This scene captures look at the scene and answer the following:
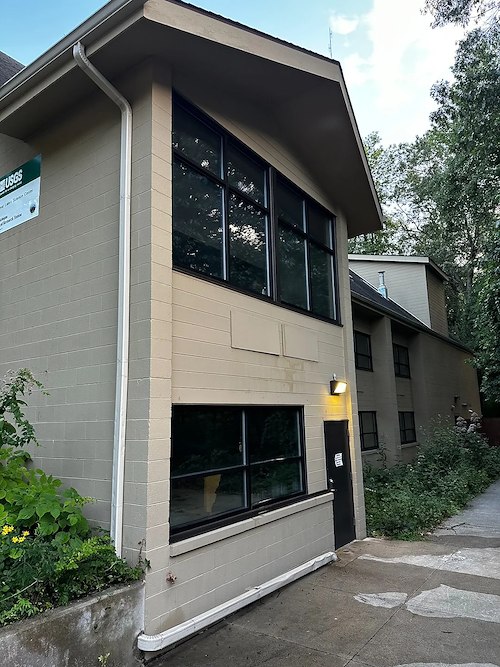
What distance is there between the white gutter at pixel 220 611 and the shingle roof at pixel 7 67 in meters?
7.92

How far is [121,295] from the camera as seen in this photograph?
4.30 meters

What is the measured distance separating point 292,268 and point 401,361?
1039cm

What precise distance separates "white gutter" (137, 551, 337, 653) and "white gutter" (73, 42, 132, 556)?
717 millimetres

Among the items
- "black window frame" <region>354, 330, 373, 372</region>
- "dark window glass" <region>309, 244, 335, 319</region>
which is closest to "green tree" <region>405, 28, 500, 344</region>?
"black window frame" <region>354, 330, 373, 372</region>

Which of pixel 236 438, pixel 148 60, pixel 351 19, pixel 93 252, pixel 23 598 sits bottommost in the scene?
pixel 23 598

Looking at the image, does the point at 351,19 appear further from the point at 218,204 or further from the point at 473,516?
the point at 473,516

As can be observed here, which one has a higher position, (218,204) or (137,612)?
(218,204)

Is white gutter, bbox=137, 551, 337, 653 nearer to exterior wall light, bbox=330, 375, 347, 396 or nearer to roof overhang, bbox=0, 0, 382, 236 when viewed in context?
exterior wall light, bbox=330, 375, 347, 396

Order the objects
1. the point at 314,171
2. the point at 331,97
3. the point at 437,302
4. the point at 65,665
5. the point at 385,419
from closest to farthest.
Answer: the point at 65,665 < the point at 331,97 < the point at 314,171 < the point at 385,419 < the point at 437,302

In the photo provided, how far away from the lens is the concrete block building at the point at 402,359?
13.3 metres

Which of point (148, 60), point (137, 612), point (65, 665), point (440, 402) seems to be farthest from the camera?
point (440, 402)

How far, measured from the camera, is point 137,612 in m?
3.66

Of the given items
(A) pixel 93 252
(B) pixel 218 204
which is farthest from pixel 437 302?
(A) pixel 93 252

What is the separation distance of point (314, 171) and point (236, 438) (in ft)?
15.1
